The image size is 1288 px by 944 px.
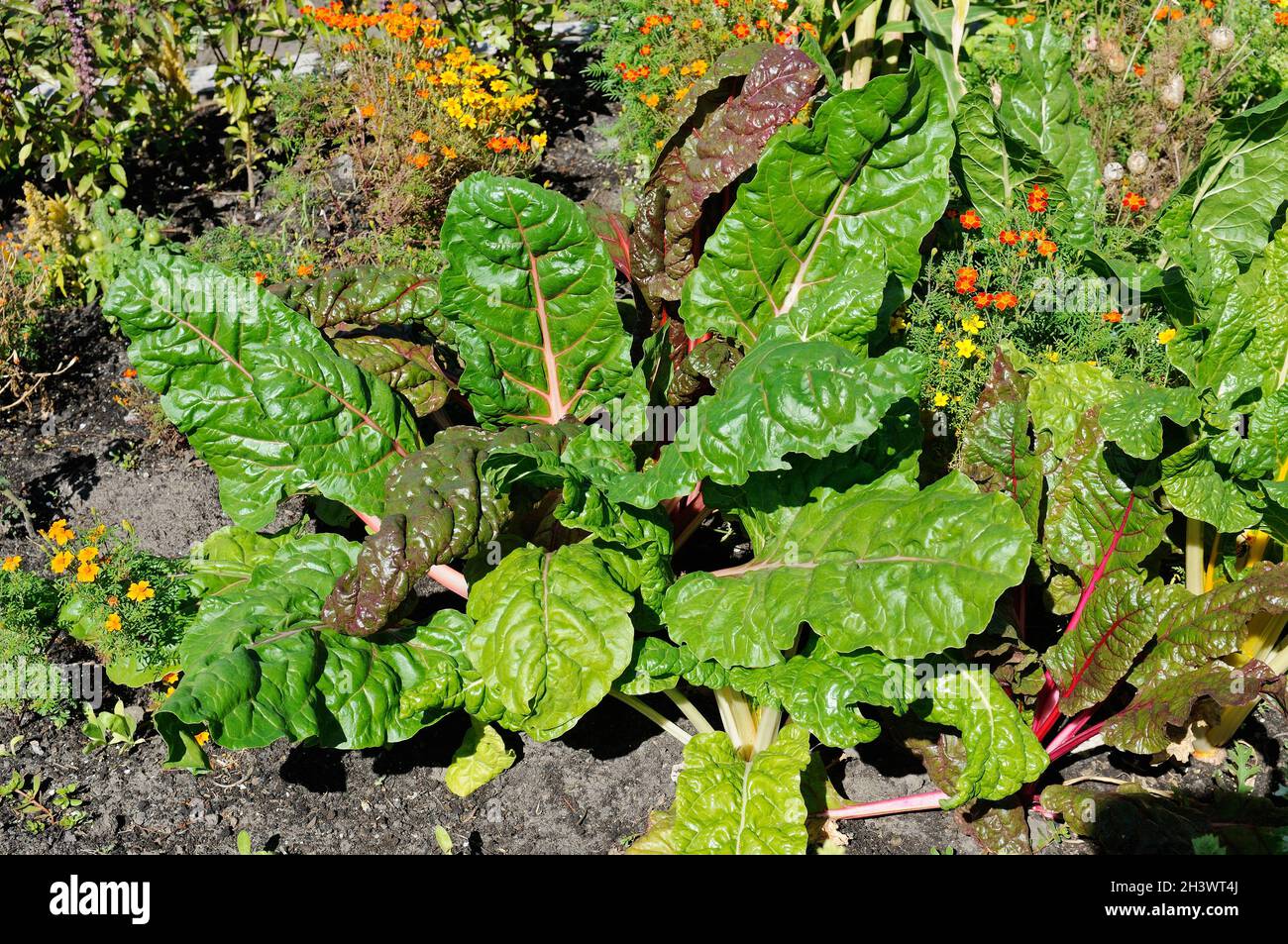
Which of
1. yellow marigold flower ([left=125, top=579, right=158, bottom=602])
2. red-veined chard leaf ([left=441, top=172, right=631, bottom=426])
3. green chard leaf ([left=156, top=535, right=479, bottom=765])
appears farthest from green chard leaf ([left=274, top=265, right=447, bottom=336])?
yellow marigold flower ([left=125, top=579, right=158, bottom=602])

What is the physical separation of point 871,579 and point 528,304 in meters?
1.40

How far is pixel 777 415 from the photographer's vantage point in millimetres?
2848

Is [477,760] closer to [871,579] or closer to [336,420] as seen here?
[336,420]

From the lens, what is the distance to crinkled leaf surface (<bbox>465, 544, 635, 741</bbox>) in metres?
2.95

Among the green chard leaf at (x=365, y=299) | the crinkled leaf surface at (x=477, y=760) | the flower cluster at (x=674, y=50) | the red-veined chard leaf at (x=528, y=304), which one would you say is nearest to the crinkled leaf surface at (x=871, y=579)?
the crinkled leaf surface at (x=477, y=760)

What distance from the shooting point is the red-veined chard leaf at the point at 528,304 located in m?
3.44

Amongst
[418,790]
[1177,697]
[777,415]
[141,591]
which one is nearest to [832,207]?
[777,415]

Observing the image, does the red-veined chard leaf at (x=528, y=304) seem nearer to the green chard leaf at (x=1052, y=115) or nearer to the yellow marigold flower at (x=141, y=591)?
the yellow marigold flower at (x=141, y=591)

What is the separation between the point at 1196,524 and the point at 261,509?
108 inches

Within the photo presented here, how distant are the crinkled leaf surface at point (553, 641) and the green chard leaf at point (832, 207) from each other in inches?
39.4

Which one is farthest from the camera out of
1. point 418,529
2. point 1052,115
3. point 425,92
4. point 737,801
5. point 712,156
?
point 425,92

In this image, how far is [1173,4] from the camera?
221 inches

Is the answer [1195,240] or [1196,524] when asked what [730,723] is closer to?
[1196,524]

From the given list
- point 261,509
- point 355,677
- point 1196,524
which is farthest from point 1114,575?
point 261,509
